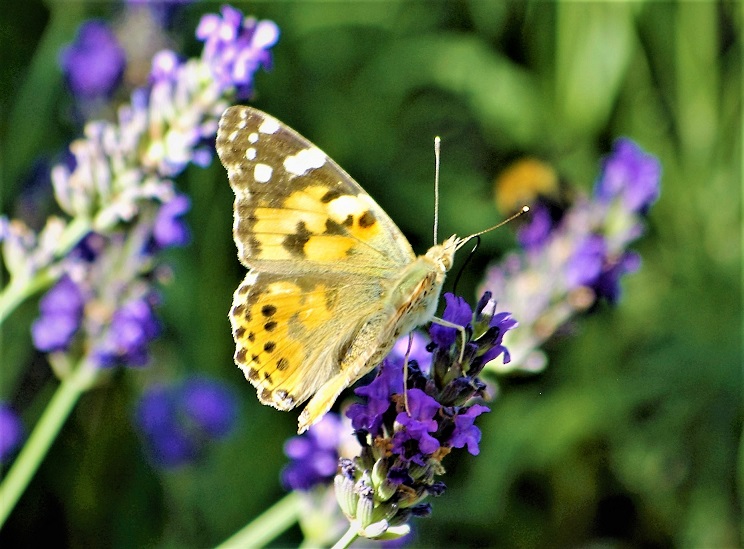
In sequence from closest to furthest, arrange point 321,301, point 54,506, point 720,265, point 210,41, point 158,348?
1. point 321,301
2. point 210,41
3. point 54,506
4. point 158,348
5. point 720,265

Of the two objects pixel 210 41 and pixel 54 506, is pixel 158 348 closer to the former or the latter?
pixel 54 506

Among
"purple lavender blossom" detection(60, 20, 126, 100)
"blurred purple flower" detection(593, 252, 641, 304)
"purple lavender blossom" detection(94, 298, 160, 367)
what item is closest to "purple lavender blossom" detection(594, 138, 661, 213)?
"blurred purple flower" detection(593, 252, 641, 304)

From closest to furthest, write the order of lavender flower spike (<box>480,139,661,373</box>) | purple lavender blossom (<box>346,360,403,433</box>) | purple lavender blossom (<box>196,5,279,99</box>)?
purple lavender blossom (<box>346,360,403,433</box>), purple lavender blossom (<box>196,5,279,99</box>), lavender flower spike (<box>480,139,661,373</box>)

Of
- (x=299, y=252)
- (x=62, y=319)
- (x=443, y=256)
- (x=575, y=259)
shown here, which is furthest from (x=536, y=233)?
(x=62, y=319)

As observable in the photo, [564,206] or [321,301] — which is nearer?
[321,301]

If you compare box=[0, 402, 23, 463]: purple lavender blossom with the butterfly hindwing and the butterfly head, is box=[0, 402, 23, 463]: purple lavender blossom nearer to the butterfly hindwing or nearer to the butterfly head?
the butterfly hindwing

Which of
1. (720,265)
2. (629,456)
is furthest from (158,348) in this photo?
(720,265)
